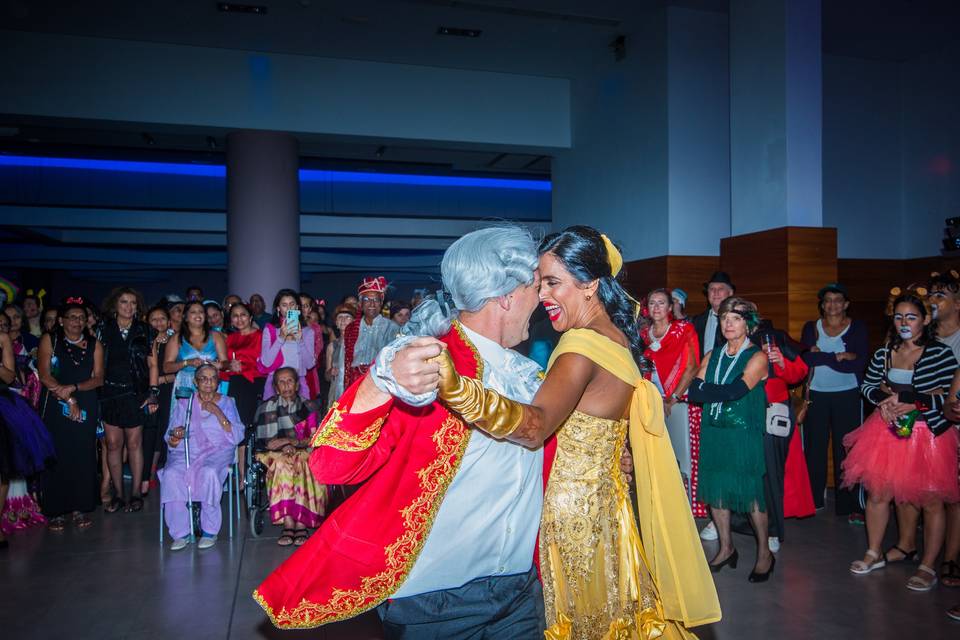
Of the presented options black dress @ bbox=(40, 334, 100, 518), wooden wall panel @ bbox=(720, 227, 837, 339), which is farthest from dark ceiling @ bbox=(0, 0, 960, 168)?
black dress @ bbox=(40, 334, 100, 518)

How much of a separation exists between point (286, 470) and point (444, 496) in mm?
3462

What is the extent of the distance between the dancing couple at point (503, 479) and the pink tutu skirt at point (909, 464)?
2465mm

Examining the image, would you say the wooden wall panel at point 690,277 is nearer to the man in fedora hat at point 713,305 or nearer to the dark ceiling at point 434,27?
the man in fedora hat at point 713,305

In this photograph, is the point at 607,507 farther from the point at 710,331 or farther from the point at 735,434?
the point at 710,331

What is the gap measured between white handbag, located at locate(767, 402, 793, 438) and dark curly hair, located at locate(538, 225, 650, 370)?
8.61 feet

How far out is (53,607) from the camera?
3506mm

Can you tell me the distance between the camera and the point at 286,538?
4512 millimetres

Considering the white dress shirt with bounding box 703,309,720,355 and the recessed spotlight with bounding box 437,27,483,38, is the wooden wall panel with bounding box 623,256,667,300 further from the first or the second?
the recessed spotlight with bounding box 437,27,483,38

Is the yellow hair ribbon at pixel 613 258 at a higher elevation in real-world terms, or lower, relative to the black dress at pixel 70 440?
higher

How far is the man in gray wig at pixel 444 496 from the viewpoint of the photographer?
4.22ft

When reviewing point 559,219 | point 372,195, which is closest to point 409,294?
point 372,195

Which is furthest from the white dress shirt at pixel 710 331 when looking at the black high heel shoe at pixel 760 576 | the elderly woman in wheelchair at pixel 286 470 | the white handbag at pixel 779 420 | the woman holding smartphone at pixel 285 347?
the woman holding smartphone at pixel 285 347

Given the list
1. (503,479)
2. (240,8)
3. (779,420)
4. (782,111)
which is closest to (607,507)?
(503,479)

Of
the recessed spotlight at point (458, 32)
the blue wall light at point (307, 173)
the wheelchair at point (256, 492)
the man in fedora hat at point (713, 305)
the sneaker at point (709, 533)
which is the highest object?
the recessed spotlight at point (458, 32)
